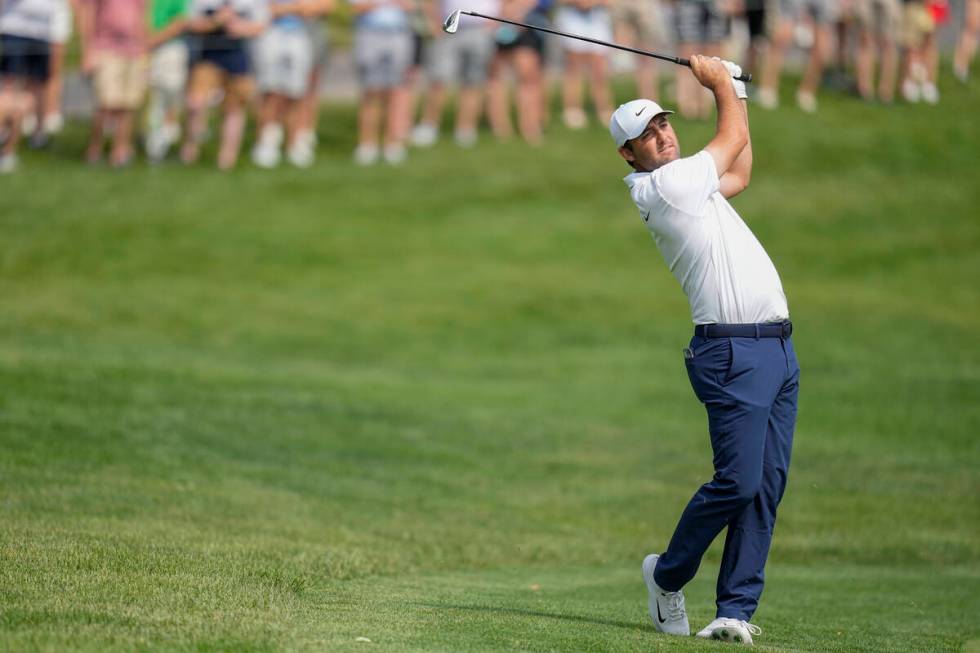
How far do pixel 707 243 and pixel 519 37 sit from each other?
16008 mm

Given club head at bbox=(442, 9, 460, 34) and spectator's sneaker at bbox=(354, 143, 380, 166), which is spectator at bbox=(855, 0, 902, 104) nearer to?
spectator's sneaker at bbox=(354, 143, 380, 166)

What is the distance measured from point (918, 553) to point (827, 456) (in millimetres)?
2959

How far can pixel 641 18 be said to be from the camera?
74.3 ft

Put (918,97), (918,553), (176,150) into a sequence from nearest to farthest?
(918,553) → (176,150) → (918,97)

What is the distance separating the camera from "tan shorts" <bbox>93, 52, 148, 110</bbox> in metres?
20.1

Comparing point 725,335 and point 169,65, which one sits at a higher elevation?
point 169,65

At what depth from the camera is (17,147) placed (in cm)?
2202

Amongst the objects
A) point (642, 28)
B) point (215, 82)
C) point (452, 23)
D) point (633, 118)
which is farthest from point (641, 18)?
point (633, 118)

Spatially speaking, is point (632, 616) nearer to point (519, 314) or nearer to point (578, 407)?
point (578, 407)

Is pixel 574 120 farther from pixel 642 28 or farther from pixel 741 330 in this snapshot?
pixel 741 330

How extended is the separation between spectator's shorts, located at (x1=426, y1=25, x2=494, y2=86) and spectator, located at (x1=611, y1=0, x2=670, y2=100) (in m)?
2.16

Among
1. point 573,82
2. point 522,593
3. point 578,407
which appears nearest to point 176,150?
point 573,82

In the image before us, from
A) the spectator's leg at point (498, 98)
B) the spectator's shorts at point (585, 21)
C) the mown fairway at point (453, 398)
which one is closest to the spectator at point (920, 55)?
the mown fairway at point (453, 398)

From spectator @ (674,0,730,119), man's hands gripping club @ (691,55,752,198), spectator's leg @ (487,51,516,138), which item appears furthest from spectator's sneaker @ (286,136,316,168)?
man's hands gripping club @ (691,55,752,198)
